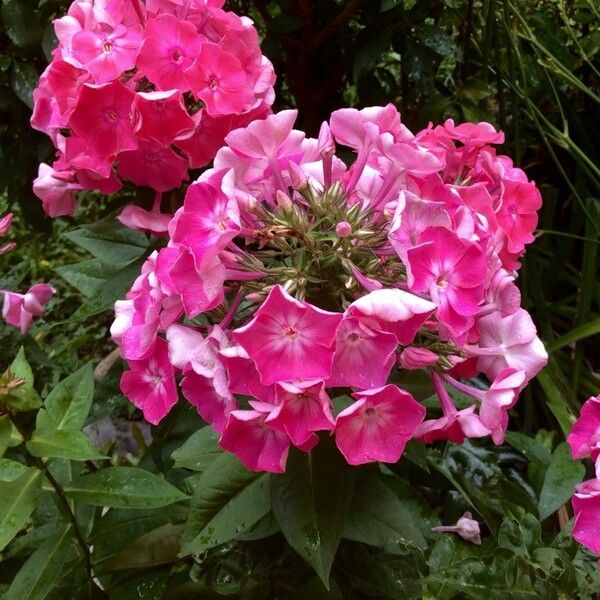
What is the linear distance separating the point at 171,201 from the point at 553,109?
4.65 feet

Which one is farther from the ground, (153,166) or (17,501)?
(153,166)

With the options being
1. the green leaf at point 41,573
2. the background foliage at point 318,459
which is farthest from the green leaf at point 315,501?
the green leaf at point 41,573

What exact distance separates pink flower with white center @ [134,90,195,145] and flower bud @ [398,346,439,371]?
0.44 metres

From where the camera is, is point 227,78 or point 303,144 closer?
point 303,144

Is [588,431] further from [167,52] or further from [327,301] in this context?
[167,52]

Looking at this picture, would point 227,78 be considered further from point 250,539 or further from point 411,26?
point 411,26

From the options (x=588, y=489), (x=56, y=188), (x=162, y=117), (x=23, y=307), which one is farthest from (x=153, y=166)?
(x=588, y=489)

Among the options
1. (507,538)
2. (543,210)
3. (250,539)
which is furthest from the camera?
(543,210)

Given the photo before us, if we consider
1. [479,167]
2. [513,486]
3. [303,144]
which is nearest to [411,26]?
[479,167]

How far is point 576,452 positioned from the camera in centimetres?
77

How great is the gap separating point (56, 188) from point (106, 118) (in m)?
0.21

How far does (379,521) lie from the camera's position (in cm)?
86

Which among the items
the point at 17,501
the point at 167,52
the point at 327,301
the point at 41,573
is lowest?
the point at 41,573

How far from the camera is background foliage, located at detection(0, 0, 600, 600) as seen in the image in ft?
2.75
